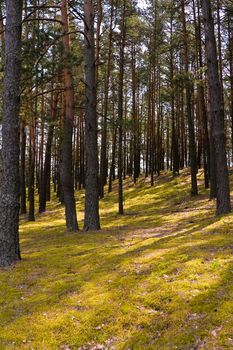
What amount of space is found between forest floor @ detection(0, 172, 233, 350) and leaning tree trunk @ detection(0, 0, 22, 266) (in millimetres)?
652

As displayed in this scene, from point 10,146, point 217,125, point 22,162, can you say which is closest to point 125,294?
point 10,146

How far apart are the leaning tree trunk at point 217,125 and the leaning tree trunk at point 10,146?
6210 millimetres

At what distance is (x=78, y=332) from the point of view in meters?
→ 4.91

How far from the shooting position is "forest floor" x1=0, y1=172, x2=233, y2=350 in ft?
15.3

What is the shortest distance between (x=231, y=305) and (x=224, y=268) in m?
1.39

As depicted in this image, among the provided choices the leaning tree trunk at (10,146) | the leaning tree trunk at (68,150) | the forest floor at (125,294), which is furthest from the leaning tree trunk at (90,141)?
the leaning tree trunk at (10,146)

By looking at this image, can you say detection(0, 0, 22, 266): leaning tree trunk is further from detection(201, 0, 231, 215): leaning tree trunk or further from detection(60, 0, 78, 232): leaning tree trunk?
detection(201, 0, 231, 215): leaning tree trunk

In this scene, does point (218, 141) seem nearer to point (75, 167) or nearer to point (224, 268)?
point (224, 268)

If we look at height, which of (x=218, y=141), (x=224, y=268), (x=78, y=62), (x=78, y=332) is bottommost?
(x=78, y=332)

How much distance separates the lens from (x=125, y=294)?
19.1 ft

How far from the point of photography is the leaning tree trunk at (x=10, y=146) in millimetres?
8266

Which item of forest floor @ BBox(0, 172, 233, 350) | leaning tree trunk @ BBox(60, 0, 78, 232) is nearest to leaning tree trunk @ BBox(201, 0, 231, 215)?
forest floor @ BBox(0, 172, 233, 350)

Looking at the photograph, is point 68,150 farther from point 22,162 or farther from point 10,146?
point 22,162

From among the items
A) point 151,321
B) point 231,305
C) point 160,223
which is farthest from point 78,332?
point 160,223
